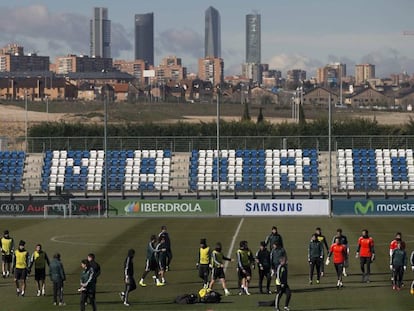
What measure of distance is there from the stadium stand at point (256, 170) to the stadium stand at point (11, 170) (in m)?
13.4

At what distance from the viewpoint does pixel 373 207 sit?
70250mm

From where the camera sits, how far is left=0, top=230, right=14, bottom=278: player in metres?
39.2

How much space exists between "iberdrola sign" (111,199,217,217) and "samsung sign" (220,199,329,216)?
1.08 metres

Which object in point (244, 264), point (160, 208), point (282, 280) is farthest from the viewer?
point (160, 208)

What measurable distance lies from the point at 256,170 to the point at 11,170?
1937cm

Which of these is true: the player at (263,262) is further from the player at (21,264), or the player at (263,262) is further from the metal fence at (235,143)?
the metal fence at (235,143)

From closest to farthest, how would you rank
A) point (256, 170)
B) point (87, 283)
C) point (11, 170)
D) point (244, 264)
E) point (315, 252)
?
point (87, 283) < point (244, 264) < point (315, 252) < point (256, 170) < point (11, 170)

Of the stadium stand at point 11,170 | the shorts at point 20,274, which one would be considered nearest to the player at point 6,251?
the shorts at point 20,274

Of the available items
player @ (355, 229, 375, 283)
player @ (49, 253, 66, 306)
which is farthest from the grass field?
player @ (355, 229, 375, 283)

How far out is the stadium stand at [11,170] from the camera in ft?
274

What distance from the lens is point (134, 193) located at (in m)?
82.1

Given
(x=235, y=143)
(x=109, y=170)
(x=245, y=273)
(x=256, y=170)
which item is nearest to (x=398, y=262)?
(x=245, y=273)

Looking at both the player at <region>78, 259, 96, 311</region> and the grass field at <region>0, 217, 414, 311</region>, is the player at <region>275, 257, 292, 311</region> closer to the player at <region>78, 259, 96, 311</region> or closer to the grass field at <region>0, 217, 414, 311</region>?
the grass field at <region>0, 217, 414, 311</region>

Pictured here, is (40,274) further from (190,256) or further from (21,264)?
(190,256)
